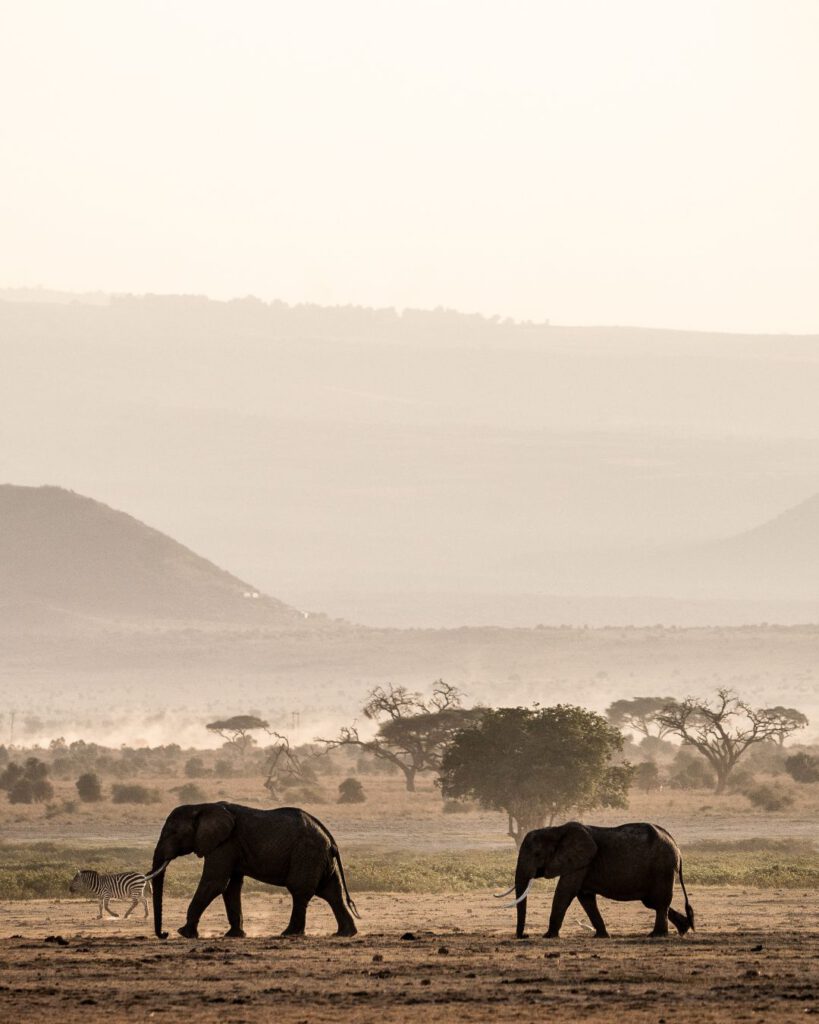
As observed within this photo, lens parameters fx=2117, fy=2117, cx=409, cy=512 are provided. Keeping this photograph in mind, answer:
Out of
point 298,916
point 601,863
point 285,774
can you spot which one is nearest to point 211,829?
point 298,916

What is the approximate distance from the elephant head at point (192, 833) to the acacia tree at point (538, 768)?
28910 millimetres

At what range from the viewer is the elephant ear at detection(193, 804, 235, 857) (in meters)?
28.0

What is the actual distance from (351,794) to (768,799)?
14.8 meters

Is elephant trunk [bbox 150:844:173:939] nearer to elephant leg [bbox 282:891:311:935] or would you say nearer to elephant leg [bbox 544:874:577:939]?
elephant leg [bbox 282:891:311:935]

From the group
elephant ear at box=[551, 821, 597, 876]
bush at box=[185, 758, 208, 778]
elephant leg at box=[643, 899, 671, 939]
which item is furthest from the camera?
bush at box=[185, 758, 208, 778]

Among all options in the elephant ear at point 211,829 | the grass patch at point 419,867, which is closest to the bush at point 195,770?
the grass patch at point 419,867

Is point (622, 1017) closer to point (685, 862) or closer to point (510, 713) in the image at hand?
point (685, 862)

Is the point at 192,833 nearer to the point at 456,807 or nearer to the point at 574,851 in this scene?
the point at 574,851

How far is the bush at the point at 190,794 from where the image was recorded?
7331 centimetres

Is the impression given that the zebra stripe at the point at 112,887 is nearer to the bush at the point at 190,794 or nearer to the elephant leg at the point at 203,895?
the elephant leg at the point at 203,895

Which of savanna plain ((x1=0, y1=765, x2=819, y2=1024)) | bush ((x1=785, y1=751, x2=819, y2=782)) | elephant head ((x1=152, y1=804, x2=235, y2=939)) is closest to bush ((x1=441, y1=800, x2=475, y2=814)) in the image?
savanna plain ((x1=0, y1=765, x2=819, y2=1024))

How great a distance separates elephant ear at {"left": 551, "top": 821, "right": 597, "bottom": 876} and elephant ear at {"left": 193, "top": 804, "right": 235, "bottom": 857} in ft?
14.3

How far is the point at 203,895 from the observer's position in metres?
28.6

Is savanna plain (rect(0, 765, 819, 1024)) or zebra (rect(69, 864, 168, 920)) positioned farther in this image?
zebra (rect(69, 864, 168, 920))
